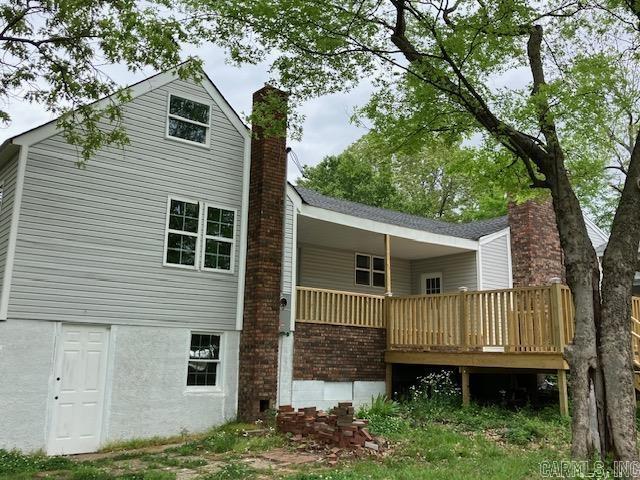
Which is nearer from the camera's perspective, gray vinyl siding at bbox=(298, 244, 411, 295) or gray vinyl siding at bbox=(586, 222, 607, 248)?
gray vinyl siding at bbox=(298, 244, 411, 295)

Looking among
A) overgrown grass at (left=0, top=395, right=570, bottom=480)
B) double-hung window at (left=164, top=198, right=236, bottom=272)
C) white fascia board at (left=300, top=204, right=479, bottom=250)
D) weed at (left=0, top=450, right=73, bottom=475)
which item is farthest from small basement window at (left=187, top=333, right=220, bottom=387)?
white fascia board at (left=300, top=204, right=479, bottom=250)

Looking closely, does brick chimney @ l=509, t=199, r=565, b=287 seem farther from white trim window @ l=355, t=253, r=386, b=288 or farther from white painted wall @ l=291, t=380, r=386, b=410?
white painted wall @ l=291, t=380, r=386, b=410

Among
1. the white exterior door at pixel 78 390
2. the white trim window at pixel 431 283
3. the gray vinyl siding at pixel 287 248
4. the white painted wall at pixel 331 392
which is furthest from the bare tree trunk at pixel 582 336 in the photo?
Result: the white trim window at pixel 431 283

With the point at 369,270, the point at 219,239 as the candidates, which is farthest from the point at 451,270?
the point at 219,239

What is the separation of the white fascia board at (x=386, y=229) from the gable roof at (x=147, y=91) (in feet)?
7.87

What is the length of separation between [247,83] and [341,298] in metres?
5.25

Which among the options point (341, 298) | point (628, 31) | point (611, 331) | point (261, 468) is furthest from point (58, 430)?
point (628, 31)

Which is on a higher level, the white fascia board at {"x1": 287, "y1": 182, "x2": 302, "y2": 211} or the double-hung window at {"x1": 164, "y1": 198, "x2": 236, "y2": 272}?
the white fascia board at {"x1": 287, "y1": 182, "x2": 302, "y2": 211}

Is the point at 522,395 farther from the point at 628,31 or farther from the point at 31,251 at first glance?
the point at 31,251

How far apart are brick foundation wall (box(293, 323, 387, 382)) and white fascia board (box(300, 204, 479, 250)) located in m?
2.52

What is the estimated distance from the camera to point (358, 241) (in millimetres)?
16141

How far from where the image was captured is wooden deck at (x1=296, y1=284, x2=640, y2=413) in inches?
420

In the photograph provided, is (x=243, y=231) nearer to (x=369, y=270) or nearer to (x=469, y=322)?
(x=469, y=322)

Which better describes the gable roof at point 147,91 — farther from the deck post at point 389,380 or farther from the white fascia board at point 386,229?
the deck post at point 389,380
